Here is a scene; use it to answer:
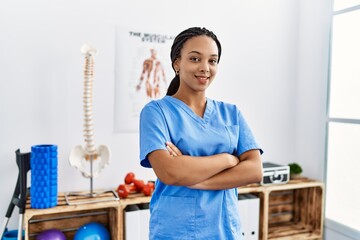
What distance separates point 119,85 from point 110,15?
1.50 feet

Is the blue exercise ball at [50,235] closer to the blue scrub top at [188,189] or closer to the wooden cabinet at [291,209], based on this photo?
the blue scrub top at [188,189]

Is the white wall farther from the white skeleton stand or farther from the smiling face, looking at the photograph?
the smiling face

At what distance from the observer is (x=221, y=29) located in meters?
2.67

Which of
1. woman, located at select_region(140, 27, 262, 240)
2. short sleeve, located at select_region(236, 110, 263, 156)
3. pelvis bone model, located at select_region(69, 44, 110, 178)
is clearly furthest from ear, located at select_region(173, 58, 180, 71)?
pelvis bone model, located at select_region(69, 44, 110, 178)

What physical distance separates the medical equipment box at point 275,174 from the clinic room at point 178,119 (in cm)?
1

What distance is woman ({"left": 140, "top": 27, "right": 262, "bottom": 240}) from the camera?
1176 mm

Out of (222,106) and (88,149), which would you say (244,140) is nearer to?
(222,106)

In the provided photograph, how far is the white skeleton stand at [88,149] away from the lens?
2.04 meters

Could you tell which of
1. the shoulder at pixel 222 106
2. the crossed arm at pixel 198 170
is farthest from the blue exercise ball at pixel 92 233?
the shoulder at pixel 222 106

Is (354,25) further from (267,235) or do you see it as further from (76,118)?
(76,118)

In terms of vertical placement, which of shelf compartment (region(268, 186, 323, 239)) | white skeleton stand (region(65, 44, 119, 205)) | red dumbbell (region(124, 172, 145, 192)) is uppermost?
white skeleton stand (region(65, 44, 119, 205))

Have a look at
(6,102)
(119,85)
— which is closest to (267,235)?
(119,85)

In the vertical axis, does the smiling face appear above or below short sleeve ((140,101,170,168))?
above

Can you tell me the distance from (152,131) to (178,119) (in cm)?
11
